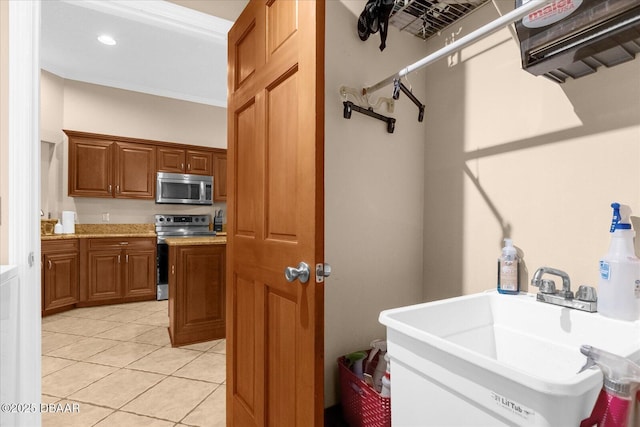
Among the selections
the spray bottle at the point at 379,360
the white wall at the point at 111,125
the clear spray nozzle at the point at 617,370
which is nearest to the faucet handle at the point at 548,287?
the clear spray nozzle at the point at 617,370

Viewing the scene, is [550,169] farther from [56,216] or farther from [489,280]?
[56,216]

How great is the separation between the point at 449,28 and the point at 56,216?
4712mm

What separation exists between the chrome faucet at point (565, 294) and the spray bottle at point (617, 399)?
47 cm

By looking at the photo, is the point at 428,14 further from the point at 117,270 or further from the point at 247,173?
the point at 117,270

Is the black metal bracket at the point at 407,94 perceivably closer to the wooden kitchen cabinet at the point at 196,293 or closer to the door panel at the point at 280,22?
the door panel at the point at 280,22

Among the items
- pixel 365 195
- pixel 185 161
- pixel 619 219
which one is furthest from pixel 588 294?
pixel 185 161

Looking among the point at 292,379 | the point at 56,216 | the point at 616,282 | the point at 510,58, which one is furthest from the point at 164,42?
the point at 616,282

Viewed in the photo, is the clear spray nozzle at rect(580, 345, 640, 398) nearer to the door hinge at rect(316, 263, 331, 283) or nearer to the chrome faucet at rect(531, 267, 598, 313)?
the chrome faucet at rect(531, 267, 598, 313)

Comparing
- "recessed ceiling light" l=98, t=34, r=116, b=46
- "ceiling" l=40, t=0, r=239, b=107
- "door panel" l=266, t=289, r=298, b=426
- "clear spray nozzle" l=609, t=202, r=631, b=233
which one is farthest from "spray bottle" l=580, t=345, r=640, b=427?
"recessed ceiling light" l=98, t=34, r=116, b=46

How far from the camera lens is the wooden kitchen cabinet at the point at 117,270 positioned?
12.6 ft

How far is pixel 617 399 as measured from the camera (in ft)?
2.00

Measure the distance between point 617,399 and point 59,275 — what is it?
14.9 feet

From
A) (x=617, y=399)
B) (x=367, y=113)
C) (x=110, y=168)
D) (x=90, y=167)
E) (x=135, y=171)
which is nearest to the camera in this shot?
(x=617, y=399)

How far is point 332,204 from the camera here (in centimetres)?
155
